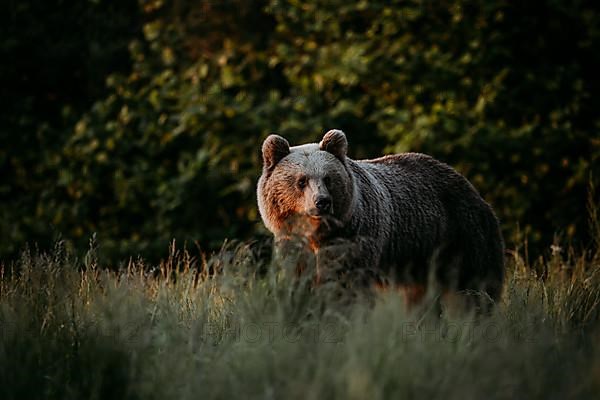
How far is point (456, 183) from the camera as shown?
636 cm

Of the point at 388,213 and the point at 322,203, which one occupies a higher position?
the point at 322,203

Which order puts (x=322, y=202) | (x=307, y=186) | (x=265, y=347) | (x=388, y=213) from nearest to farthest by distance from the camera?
(x=265, y=347) < (x=322, y=202) < (x=307, y=186) < (x=388, y=213)

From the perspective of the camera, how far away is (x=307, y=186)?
523 cm

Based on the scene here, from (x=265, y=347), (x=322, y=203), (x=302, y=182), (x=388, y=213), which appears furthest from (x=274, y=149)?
(x=265, y=347)

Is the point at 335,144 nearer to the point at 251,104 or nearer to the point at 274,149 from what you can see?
the point at 274,149

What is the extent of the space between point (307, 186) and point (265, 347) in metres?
1.60

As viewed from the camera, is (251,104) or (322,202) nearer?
(322,202)

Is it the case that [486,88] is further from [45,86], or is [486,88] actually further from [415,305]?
[45,86]

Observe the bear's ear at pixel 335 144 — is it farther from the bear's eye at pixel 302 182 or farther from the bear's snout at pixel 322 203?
the bear's snout at pixel 322 203

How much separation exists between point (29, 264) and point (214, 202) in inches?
229

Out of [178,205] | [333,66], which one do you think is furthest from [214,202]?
[333,66]

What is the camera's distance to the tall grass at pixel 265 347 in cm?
348

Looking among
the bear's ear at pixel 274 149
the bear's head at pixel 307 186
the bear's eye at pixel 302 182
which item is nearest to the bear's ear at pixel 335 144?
the bear's head at pixel 307 186

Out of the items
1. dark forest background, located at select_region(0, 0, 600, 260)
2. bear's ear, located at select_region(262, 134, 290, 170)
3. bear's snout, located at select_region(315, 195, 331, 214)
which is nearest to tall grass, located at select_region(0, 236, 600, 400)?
bear's snout, located at select_region(315, 195, 331, 214)
